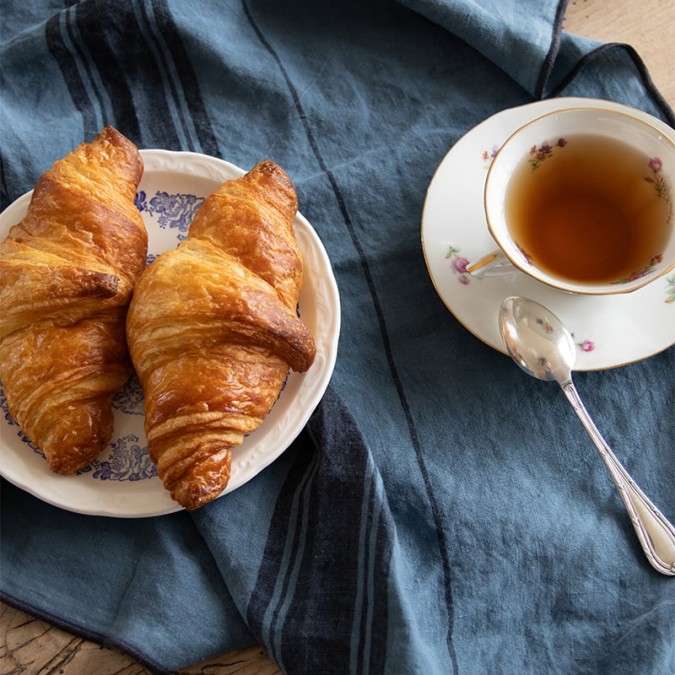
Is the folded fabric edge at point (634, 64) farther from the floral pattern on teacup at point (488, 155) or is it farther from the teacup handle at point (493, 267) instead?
the teacup handle at point (493, 267)

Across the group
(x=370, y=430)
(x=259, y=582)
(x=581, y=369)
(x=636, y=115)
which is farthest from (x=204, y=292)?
(x=636, y=115)

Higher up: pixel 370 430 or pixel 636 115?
pixel 636 115

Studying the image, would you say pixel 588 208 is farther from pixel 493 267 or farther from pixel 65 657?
pixel 65 657

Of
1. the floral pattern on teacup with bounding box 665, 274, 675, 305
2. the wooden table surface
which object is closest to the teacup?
the floral pattern on teacup with bounding box 665, 274, 675, 305

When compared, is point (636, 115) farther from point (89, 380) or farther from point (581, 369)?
point (89, 380)

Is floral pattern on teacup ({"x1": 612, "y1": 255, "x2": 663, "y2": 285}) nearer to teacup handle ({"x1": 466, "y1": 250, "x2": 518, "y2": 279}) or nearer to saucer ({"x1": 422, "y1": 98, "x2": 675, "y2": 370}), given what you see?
saucer ({"x1": 422, "y1": 98, "x2": 675, "y2": 370})

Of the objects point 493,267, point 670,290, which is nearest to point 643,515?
point 670,290

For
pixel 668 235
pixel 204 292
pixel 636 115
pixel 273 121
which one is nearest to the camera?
pixel 204 292

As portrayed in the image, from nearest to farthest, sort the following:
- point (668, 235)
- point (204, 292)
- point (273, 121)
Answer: point (204, 292) → point (668, 235) → point (273, 121)
